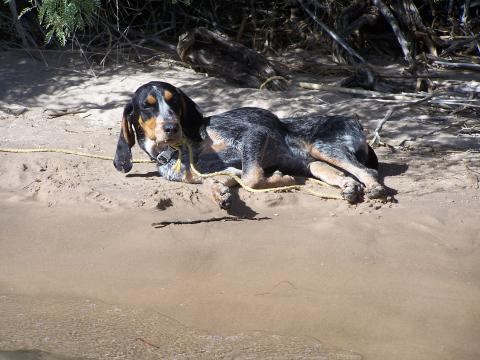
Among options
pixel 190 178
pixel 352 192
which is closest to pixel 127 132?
pixel 190 178

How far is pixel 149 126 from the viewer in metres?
6.56

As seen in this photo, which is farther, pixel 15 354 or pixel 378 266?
pixel 378 266

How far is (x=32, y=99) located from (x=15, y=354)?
191 inches

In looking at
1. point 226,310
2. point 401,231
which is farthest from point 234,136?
point 226,310

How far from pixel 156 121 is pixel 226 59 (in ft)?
10.7

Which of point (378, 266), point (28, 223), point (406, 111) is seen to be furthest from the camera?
point (406, 111)

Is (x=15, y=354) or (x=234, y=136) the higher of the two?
(x=234, y=136)

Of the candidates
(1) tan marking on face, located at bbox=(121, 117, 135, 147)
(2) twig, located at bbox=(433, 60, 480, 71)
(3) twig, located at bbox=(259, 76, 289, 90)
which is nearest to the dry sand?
(1) tan marking on face, located at bbox=(121, 117, 135, 147)

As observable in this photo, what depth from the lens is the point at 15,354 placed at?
4461 mm

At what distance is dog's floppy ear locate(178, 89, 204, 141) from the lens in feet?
22.0

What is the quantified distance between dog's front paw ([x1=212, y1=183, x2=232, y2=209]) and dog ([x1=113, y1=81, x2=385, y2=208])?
0.61ft

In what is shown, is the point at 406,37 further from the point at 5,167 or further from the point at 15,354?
the point at 15,354

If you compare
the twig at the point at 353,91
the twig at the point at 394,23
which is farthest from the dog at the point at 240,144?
the twig at the point at 394,23

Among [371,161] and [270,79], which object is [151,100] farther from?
[270,79]
